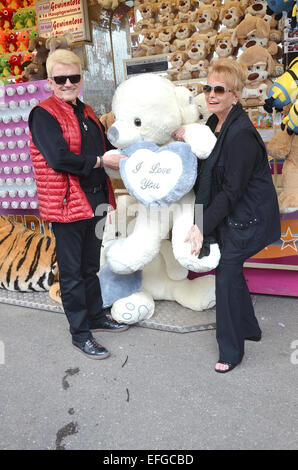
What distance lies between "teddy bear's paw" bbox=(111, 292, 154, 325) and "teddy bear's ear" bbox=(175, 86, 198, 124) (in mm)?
1094

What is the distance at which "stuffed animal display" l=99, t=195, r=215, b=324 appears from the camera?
8.84 feet

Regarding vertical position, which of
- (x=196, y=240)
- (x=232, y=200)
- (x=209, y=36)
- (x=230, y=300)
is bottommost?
(x=230, y=300)

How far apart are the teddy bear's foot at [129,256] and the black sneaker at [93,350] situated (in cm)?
44

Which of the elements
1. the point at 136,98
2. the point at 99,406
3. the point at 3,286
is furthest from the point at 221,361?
the point at 3,286

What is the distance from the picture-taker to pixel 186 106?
2.44 metres

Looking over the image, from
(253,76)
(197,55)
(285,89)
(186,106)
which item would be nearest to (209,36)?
(197,55)

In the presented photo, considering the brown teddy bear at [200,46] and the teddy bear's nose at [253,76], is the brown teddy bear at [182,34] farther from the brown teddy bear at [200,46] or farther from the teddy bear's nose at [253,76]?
the teddy bear's nose at [253,76]

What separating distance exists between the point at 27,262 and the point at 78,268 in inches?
45.5

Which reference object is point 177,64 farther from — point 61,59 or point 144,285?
point 144,285

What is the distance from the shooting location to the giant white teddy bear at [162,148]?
221cm

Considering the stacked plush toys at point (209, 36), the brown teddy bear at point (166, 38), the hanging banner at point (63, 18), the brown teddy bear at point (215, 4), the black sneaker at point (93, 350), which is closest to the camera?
the black sneaker at point (93, 350)

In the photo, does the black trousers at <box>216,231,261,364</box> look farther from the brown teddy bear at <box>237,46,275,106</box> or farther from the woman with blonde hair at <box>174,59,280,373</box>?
the brown teddy bear at <box>237,46,275,106</box>

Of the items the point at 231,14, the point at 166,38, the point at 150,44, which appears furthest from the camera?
the point at 150,44

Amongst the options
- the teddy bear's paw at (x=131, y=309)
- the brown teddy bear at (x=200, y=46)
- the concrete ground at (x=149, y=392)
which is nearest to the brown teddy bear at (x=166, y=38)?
the brown teddy bear at (x=200, y=46)
